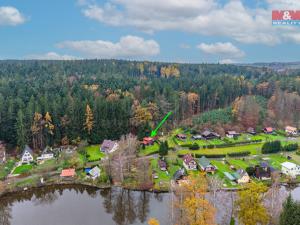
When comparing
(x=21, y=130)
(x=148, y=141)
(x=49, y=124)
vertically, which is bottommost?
(x=148, y=141)

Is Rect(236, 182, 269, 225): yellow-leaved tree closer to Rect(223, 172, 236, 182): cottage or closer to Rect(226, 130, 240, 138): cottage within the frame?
Rect(223, 172, 236, 182): cottage

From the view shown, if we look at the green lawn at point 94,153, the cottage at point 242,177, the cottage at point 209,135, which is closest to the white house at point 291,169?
the cottage at point 242,177

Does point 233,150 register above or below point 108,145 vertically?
below

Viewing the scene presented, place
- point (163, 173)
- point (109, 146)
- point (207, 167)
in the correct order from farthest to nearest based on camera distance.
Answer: point (109, 146) < point (207, 167) < point (163, 173)

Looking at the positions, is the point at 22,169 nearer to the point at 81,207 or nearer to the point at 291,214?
the point at 81,207

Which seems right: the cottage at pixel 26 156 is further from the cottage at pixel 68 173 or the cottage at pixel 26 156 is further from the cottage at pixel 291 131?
the cottage at pixel 291 131

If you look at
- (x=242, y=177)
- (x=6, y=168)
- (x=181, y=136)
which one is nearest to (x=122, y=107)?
(x=181, y=136)
